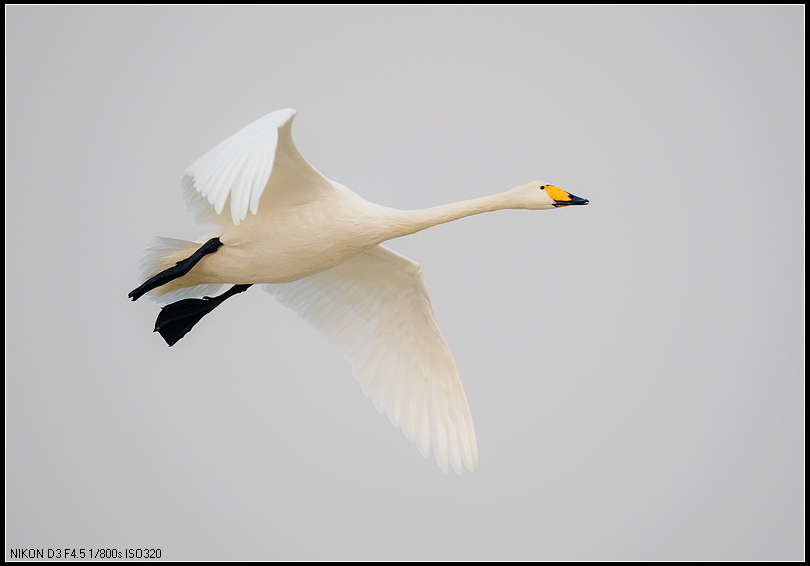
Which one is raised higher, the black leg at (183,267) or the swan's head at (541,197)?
the swan's head at (541,197)

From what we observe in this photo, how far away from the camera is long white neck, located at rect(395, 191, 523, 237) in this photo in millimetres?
6109

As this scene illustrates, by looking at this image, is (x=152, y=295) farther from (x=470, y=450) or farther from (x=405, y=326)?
(x=470, y=450)

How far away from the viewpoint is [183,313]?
6871 mm

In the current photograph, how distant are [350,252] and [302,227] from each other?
0.32 m

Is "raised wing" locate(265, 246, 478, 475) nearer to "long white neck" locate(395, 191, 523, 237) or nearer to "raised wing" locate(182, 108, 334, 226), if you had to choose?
"long white neck" locate(395, 191, 523, 237)

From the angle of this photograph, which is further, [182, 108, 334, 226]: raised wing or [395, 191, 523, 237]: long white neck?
[395, 191, 523, 237]: long white neck

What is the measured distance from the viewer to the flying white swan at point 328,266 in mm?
5355

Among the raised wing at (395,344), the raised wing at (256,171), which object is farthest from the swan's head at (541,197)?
the raised wing at (256,171)

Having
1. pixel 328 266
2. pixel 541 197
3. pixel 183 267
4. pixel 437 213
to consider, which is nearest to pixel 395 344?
pixel 328 266

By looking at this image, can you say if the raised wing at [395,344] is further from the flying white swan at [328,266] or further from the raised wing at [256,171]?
the raised wing at [256,171]

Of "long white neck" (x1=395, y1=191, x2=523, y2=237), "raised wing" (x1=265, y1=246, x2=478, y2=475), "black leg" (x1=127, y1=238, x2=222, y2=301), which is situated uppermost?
"long white neck" (x1=395, y1=191, x2=523, y2=237)

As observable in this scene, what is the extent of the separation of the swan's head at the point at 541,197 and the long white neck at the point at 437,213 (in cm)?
16

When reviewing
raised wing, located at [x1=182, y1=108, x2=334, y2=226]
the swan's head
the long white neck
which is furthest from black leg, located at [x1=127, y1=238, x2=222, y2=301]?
the swan's head

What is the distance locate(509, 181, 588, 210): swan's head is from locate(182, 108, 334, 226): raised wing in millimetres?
1185
